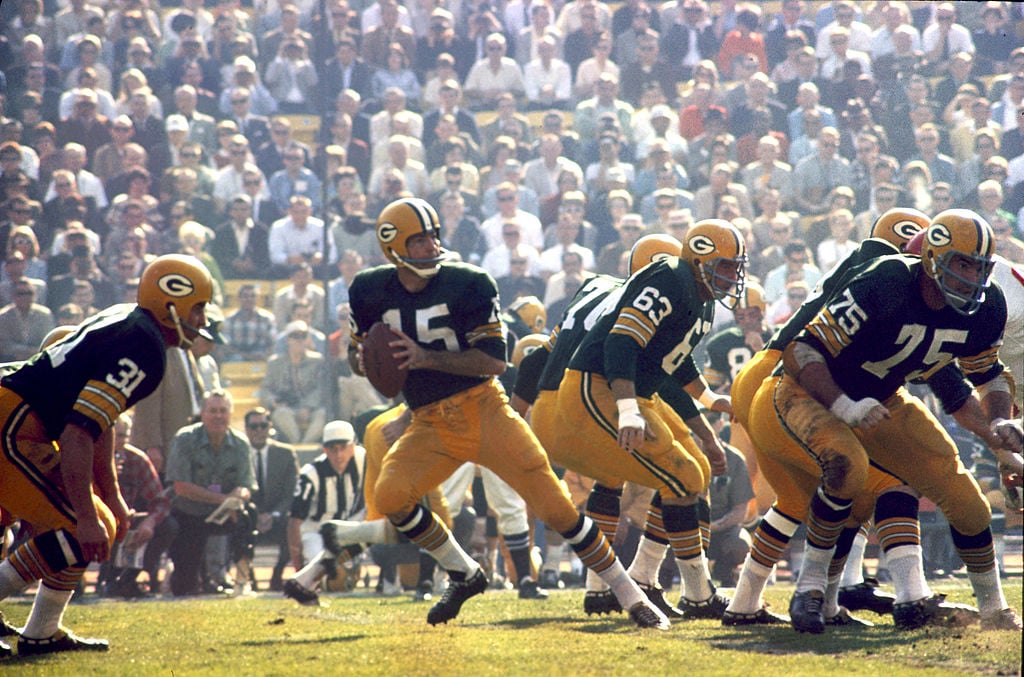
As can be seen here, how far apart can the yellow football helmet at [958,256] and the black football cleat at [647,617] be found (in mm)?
1928

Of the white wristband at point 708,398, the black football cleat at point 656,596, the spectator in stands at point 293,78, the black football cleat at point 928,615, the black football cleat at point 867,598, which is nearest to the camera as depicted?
the black football cleat at point 928,615

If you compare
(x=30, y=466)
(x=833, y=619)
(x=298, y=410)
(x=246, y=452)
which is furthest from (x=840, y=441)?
(x=298, y=410)

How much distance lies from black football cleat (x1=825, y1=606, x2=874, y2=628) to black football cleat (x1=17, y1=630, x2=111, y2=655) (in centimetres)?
327

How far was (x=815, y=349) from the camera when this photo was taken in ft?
19.3

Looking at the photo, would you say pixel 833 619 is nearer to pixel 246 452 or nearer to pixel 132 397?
pixel 132 397

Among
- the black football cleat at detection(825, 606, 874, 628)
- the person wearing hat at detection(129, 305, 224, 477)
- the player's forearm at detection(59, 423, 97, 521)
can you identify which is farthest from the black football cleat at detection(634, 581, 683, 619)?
the person wearing hat at detection(129, 305, 224, 477)

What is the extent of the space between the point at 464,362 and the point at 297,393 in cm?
525

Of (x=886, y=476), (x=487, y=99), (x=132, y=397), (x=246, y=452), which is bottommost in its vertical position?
(x=246, y=452)

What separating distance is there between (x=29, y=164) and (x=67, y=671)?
28.7ft

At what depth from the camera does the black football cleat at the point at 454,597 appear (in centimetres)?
650

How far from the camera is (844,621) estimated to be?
639cm

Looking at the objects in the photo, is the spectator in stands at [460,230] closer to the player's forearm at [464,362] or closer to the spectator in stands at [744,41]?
the spectator in stands at [744,41]

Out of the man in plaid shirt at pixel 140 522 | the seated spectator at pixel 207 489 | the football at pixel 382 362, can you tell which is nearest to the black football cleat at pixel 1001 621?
the football at pixel 382 362

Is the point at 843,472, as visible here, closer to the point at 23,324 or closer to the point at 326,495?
the point at 326,495
